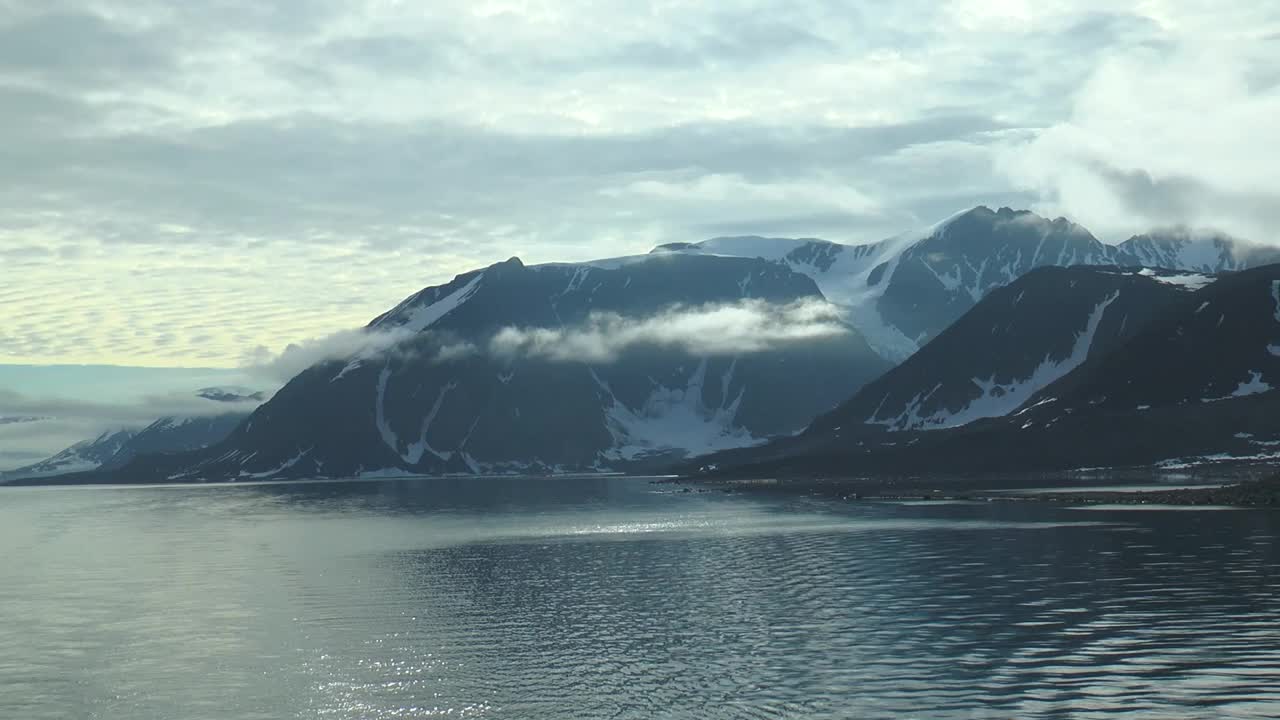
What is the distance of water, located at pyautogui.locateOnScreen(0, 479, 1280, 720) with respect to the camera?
2233 inches

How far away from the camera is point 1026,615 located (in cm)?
7831

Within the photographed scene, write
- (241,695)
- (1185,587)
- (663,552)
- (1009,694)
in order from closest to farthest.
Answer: (1009,694) < (241,695) < (1185,587) < (663,552)

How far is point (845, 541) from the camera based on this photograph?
473 ft

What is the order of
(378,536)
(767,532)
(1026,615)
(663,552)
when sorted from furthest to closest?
(378,536), (767,532), (663,552), (1026,615)

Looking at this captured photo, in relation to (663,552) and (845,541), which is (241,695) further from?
(845,541)

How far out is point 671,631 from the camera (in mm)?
77875

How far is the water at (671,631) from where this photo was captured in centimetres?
5672

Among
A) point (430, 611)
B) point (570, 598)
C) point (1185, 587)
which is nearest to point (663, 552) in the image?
point (570, 598)

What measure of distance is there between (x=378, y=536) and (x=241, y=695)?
12043cm

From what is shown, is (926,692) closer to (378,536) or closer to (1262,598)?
(1262,598)

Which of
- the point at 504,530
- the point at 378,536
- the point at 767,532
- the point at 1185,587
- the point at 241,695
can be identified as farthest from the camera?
the point at 504,530

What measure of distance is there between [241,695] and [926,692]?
32129mm

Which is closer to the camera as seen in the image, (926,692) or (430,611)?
(926,692)

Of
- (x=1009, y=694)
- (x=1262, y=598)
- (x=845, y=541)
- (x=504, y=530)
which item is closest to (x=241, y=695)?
(x=1009, y=694)
